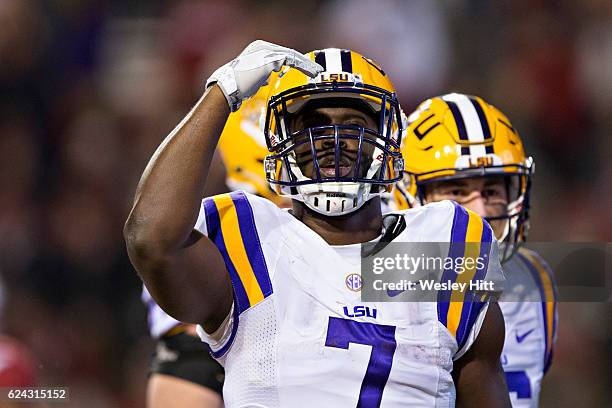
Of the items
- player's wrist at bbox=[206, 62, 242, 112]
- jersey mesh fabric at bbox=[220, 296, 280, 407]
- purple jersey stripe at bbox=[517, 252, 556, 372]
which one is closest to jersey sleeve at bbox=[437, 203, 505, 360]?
jersey mesh fabric at bbox=[220, 296, 280, 407]

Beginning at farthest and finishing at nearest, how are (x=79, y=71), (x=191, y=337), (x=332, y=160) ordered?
(x=79, y=71), (x=191, y=337), (x=332, y=160)

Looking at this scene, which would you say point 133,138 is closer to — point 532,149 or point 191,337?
point 532,149

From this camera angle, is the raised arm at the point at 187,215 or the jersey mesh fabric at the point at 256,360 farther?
the jersey mesh fabric at the point at 256,360

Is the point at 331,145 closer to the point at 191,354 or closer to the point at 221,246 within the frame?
the point at 221,246

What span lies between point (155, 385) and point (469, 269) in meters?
1.46

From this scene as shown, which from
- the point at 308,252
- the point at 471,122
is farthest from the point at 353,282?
the point at 471,122

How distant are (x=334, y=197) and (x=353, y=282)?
186 mm

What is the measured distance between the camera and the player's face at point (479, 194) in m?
3.11

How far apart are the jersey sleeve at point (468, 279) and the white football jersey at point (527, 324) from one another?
685mm

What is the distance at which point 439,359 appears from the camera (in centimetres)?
227

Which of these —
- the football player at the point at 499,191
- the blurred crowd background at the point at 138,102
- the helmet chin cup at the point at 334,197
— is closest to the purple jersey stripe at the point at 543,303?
the football player at the point at 499,191

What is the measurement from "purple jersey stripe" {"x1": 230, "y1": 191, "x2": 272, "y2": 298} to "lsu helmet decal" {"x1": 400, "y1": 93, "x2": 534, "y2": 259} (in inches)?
36.8

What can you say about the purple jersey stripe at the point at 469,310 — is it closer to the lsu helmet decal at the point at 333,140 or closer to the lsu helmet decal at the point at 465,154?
the lsu helmet decal at the point at 333,140

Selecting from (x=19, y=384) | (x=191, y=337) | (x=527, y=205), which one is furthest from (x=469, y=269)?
(x=19, y=384)
